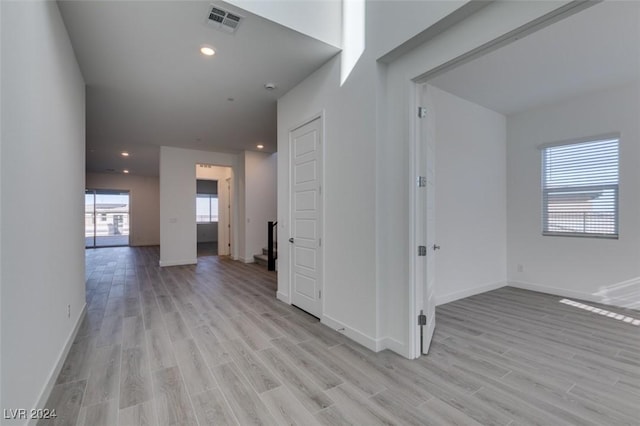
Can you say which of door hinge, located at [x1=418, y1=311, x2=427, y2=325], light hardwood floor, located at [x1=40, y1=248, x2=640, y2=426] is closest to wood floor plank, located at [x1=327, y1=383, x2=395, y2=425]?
light hardwood floor, located at [x1=40, y1=248, x2=640, y2=426]

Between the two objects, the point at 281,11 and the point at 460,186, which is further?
the point at 460,186

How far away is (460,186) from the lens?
13.8 ft

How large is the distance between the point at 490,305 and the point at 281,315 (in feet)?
9.18

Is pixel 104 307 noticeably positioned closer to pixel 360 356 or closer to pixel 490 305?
pixel 360 356

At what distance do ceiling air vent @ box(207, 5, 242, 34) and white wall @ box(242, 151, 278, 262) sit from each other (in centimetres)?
492

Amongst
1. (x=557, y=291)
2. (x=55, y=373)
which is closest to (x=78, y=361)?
(x=55, y=373)

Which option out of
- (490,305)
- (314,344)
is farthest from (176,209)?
(490,305)

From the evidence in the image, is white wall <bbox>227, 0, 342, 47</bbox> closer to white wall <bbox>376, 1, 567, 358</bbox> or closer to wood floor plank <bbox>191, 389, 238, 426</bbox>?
white wall <bbox>376, 1, 567, 358</bbox>

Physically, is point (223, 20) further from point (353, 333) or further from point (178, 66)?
point (353, 333)

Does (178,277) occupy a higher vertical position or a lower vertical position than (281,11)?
lower

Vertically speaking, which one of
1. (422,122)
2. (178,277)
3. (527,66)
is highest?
(527,66)

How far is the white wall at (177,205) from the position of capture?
6.97 metres

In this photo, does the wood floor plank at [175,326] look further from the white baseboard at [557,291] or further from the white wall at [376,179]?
the white baseboard at [557,291]

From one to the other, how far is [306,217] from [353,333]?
58.0 inches
